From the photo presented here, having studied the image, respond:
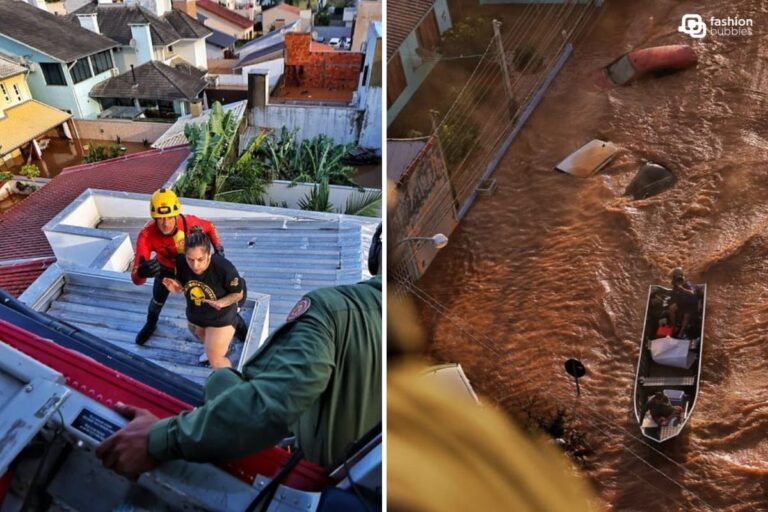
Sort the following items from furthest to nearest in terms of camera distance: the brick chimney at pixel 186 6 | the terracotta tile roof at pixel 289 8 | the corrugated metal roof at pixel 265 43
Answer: the terracotta tile roof at pixel 289 8 < the brick chimney at pixel 186 6 < the corrugated metal roof at pixel 265 43

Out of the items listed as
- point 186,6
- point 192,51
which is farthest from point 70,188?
point 186,6

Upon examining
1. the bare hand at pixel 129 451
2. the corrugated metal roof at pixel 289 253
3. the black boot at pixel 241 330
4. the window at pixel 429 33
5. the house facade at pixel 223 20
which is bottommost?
the house facade at pixel 223 20

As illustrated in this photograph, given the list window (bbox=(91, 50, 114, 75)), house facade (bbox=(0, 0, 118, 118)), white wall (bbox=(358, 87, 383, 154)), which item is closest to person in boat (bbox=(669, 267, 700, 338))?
white wall (bbox=(358, 87, 383, 154))

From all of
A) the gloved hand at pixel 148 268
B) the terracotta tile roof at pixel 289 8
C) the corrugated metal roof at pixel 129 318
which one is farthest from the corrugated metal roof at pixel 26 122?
the terracotta tile roof at pixel 289 8

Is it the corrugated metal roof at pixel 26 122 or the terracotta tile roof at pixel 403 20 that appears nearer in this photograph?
the terracotta tile roof at pixel 403 20

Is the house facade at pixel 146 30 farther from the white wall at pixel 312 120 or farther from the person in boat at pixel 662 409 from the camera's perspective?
the person in boat at pixel 662 409

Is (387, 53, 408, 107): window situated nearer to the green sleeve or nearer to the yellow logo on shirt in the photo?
the green sleeve

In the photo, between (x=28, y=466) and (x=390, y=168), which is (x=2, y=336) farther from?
(x=390, y=168)
